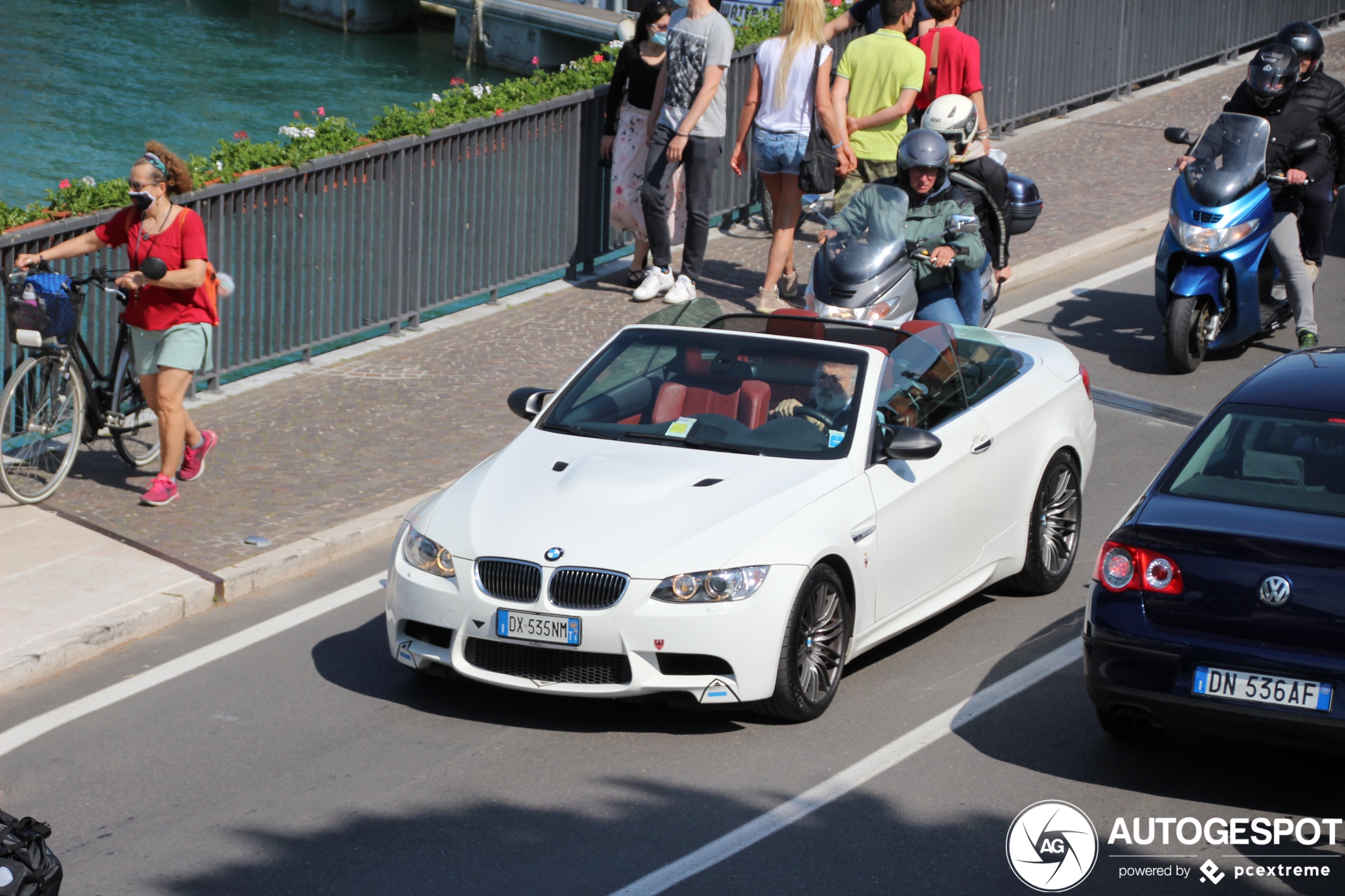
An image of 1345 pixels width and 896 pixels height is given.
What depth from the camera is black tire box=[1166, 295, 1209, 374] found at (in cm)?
1201

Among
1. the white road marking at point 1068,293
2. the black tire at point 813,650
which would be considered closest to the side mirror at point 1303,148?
the white road marking at point 1068,293

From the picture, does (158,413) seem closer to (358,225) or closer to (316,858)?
(358,225)

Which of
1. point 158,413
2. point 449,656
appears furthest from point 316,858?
point 158,413

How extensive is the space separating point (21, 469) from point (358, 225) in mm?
3547

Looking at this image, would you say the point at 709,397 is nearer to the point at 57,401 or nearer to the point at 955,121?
the point at 955,121

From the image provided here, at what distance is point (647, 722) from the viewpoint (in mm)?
7094

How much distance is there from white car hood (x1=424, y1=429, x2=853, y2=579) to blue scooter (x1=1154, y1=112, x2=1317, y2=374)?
561 cm

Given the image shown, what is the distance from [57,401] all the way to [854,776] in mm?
5352

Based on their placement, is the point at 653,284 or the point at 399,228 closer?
the point at 399,228

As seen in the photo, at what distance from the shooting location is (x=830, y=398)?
768cm

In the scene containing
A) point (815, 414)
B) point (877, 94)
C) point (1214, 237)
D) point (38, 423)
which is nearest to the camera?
point (815, 414)

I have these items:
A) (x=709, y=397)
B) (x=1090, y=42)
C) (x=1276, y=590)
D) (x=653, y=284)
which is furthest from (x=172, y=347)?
(x=1090, y=42)

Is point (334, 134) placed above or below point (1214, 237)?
above

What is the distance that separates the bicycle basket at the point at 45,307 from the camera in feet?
30.7
